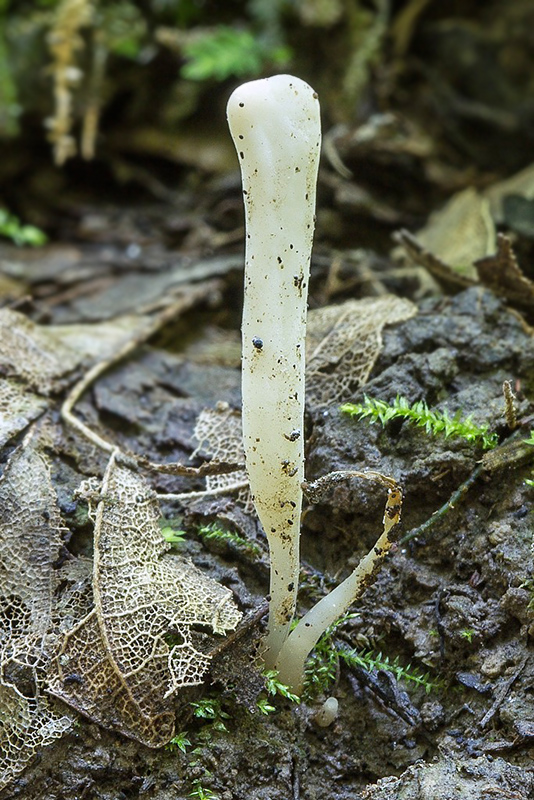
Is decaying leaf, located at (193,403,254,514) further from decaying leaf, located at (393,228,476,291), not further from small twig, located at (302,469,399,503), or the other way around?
decaying leaf, located at (393,228,476,291)

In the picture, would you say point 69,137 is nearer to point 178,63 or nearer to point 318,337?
point 178,63

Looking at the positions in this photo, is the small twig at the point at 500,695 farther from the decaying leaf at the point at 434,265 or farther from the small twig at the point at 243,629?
the decaying leaf at the point at 434,265

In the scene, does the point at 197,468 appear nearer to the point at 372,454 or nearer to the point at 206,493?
the point at 206,493

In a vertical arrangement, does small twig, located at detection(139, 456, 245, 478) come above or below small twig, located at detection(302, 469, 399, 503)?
below

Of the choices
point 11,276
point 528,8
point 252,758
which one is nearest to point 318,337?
point 252,758

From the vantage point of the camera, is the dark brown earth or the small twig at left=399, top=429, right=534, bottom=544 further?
the small twig at left=399, top=429, right=534, bottom=544

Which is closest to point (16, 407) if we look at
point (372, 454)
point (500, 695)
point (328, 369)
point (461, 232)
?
point (328, 369)

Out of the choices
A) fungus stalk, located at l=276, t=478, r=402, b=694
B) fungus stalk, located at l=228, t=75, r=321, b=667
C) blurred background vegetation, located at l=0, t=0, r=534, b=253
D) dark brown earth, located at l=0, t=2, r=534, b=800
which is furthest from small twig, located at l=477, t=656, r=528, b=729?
blurred background vegetation, located at l=0, t=0, r=534, b=253
